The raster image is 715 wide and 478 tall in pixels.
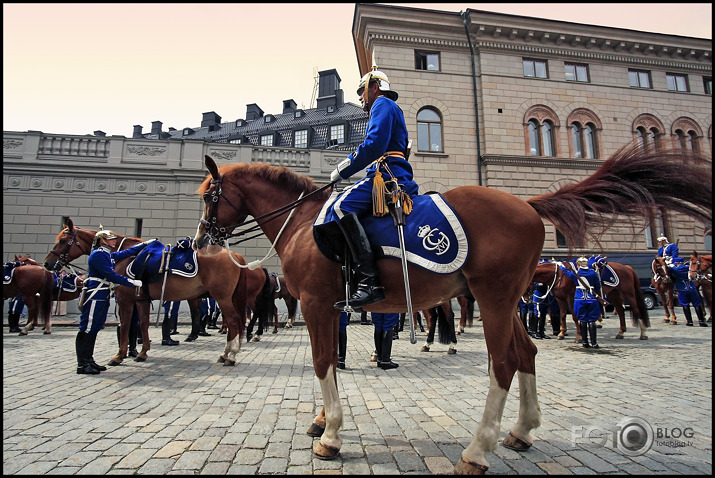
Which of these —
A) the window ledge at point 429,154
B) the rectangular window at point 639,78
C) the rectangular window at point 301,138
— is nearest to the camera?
the window ledge at point 429,154

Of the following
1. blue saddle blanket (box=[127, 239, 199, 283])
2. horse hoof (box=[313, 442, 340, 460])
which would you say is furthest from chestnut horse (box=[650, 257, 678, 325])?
blue saddle blanket (box=[127, 239, 199, 283])

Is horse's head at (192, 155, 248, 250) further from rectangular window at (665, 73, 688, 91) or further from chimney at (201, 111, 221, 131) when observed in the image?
chimney at (201, 111, 221, 131)

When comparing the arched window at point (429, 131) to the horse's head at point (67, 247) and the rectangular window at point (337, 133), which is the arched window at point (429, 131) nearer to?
the rectangular window at point (337, 133)

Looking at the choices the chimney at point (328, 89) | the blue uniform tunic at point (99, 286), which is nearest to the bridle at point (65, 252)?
the blue uniform tunic at point (99, 286)

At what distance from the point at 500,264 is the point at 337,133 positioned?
33284 mm

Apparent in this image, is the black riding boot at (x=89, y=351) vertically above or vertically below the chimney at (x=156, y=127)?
below

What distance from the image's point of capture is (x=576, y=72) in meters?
24.4

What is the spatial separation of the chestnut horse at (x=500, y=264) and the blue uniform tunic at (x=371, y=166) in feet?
1.09

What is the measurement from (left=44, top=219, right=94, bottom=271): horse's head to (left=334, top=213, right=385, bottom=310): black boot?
780cm

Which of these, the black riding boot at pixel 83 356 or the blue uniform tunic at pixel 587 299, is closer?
the black riding boot at pixel 83 356

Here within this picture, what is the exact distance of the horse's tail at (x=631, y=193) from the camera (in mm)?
3127

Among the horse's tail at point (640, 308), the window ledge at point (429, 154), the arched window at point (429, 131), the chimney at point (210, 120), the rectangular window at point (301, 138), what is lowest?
A: the horse's tail at point (640, 308)

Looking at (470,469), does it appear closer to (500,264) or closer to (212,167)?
(500,264)

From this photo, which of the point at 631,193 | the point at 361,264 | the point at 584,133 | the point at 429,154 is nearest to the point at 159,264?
the point at 361,264
